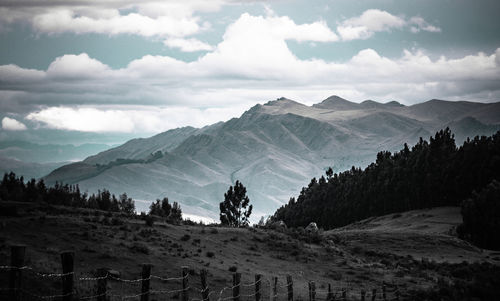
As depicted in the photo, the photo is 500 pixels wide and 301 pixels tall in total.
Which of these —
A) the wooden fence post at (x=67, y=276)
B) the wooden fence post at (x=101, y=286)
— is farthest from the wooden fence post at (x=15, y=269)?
the wooden fence post at (x=101, y=286)

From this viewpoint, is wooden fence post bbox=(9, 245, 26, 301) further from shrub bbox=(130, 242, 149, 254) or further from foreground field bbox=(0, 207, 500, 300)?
shrub bbox=(130, 242, 149, 254)

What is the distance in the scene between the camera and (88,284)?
99.3 feet

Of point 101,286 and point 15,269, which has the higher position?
point 15,269

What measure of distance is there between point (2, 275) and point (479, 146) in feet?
452

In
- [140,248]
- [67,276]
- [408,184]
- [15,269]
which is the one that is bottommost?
[140,248]

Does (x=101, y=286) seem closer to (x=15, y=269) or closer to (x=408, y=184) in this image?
(x=15, y=269)

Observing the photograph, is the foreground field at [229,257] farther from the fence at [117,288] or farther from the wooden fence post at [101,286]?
the wooden fence post at [101,286]

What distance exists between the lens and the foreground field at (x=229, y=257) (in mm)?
37031

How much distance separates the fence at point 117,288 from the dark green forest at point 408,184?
101 m

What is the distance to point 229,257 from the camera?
51812 millimetres

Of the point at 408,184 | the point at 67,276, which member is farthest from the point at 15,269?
the point at 408,184

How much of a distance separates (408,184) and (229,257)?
370ft

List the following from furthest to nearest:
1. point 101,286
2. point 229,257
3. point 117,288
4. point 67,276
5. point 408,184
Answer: point 408,184, point 229,257, point 117,288, point 101,286, point 67,276

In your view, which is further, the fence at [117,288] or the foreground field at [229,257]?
the foreground field at [229,257]
